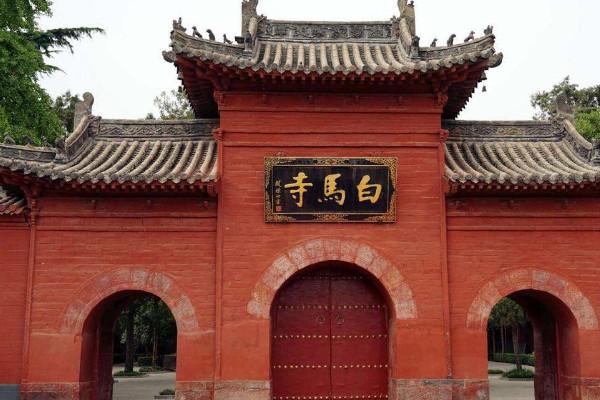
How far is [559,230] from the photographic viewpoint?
11.6m

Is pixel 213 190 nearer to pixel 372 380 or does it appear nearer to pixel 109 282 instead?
pixel 109 282

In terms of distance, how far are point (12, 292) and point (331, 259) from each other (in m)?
5.57

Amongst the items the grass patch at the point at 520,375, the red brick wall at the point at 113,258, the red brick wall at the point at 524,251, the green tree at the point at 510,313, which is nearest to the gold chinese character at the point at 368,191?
the red brick wall at the point at 524,251

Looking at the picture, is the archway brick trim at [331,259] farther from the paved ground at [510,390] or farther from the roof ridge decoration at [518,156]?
the paved ground at [510,390]

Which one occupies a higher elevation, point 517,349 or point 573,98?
point 573,98

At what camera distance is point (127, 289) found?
11195 mm

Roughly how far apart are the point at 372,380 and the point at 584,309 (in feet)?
12.8

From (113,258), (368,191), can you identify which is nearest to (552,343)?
(368,191)

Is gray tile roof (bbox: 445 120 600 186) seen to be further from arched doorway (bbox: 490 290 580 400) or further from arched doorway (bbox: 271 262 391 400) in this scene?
arched doorway (bbox: 271 262 391 400)

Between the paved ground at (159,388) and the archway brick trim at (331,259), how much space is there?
34.7ft

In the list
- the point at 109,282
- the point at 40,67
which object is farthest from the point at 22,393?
the point at 40,67

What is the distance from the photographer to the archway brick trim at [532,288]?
443 inches

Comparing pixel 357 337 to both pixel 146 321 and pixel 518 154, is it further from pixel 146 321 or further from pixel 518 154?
pixel 146 321

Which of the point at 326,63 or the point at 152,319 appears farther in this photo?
the point at 152,319
